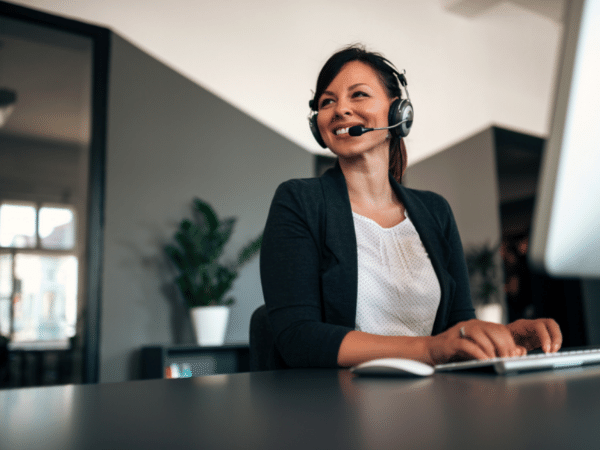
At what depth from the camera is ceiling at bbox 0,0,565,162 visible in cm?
298

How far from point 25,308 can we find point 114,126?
3.80 feet

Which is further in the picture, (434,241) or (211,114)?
(211,114)

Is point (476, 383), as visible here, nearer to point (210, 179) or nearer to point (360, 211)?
point (360, 211)

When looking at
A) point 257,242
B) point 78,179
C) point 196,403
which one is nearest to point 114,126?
point 78,179

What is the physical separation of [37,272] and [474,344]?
269 cm

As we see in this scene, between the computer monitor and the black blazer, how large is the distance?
1.80 ft

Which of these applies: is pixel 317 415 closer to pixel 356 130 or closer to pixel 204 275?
pixel 356 130

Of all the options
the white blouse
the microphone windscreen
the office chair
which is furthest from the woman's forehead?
the office chair

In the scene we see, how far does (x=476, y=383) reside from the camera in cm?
54

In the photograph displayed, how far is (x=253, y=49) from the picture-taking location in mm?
3619

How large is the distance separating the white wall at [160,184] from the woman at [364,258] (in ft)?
5.99

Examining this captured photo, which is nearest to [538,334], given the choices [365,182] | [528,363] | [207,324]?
[528,363]

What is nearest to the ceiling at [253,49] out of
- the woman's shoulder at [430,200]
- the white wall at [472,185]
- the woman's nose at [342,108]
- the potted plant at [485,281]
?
the white wall at [472,185]

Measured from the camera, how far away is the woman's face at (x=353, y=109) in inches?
58.2
